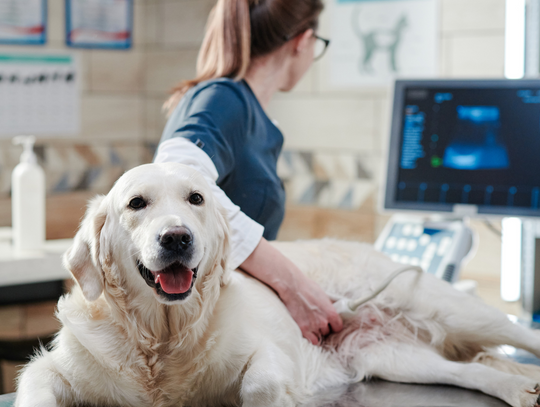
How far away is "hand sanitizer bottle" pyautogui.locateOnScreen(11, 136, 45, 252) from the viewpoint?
85.7 inches

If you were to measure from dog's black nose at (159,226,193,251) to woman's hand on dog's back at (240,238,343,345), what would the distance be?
30cm

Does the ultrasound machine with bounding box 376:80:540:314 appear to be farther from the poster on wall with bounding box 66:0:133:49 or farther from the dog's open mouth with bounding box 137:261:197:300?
the poster on wall with bounding box 66:0:133:49

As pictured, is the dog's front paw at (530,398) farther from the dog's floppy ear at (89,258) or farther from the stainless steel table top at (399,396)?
the dog's floppy ear at (89,258)

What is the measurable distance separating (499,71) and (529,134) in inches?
33.5

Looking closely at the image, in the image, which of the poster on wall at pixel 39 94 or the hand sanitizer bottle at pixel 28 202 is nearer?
the hand sanitizer bottle at pixel 28 202

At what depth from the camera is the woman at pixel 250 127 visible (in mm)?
1084

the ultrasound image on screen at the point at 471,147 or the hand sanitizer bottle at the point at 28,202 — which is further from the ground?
the ultrasound image on screen at the point at 471,147

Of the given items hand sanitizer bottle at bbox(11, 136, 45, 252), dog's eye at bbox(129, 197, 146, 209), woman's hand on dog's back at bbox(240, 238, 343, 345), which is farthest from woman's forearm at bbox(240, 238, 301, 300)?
hand sanitizer bottle at bbox(11, 136, 45, 252)

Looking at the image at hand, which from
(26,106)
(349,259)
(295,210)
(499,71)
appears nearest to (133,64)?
(26,106)

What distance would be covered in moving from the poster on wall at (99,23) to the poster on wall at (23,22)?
14 centimetres

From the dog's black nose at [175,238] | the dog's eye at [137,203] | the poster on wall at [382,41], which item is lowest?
the dog's black nose at [175,238]

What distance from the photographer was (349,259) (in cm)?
129

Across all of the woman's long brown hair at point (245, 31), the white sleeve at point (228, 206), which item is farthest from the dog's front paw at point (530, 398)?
the woman's long brown hair at point (245, 31)

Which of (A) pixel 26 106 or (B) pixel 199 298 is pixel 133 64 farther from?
(B) pixel 199 298
